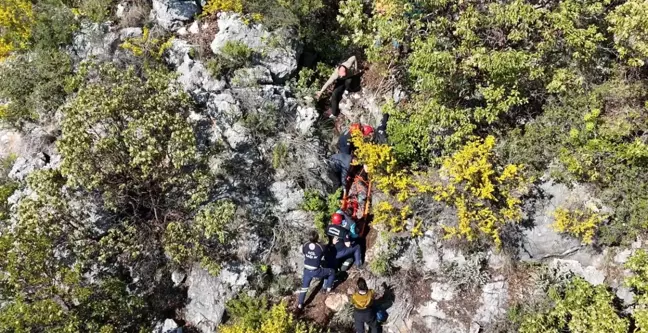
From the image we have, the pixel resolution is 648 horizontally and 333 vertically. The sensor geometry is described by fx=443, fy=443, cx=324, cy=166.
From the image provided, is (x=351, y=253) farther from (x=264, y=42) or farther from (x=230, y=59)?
(x=264, y=42)

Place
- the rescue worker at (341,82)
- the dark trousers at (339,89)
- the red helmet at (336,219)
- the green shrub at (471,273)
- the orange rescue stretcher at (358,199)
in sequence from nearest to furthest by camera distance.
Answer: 1. the green shrub at (471,273)
2. the red helmet at (336,219)
3. the orange rescue stretcher at (358,199)
4. the rescue worker at (341,82)
5. the dark trousers at (339,89)

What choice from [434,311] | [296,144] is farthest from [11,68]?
[434,311]

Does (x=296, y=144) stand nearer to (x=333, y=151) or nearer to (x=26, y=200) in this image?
(x=333, y=151)

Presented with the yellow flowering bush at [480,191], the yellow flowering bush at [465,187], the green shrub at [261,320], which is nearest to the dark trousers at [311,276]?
the green shrub at [261,320]

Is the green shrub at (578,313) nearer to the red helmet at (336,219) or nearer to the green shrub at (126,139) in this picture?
the red helmet at (336,219)

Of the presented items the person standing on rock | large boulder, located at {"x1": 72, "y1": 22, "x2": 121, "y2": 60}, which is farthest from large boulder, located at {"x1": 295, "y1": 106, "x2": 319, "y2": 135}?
large boulder, located at {"x1": 72, "y1": 22, "x2": 121, "y2": 60}

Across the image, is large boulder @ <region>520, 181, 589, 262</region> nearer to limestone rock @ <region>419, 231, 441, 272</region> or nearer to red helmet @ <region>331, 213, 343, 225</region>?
limestone rock @ <region>419, 231, 441, 272</region>
